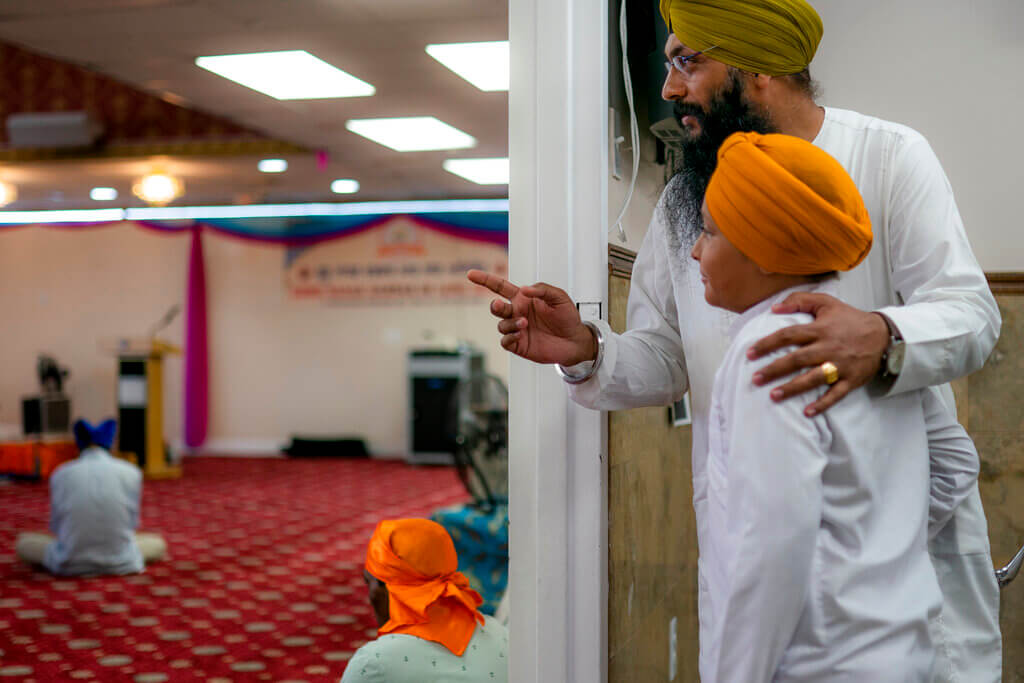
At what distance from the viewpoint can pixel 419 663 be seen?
1.95 meters

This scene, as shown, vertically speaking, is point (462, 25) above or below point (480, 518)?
above

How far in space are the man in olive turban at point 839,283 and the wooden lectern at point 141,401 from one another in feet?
28.3

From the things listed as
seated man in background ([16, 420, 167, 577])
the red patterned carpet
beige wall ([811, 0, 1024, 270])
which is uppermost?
beige wall ([811, 0, 1024, 270])

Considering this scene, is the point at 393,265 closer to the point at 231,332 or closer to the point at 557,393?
the point at 231,332

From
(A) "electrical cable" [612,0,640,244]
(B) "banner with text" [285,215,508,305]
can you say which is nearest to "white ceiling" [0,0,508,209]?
(B) "banner with text" [285,215,508,305]

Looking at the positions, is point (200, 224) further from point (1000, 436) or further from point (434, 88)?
point (1000, 436)

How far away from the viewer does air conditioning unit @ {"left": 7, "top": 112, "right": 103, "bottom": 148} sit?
7.57m

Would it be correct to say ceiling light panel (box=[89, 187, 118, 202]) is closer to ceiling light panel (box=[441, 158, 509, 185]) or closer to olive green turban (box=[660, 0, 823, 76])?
ceiling light panel (box=[441, 158, 509, 185])

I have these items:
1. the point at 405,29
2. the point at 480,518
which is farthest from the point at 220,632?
the point at 405,29

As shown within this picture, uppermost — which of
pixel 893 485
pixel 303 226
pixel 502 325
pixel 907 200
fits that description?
pixel 303 226

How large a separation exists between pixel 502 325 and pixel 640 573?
2.76 feet

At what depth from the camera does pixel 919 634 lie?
3.43 feet

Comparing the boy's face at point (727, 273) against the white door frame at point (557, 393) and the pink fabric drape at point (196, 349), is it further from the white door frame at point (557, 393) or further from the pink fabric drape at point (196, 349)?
the pink fabric drape at point (196, 349)

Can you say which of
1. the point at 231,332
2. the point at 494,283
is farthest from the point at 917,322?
the point at 231,332
